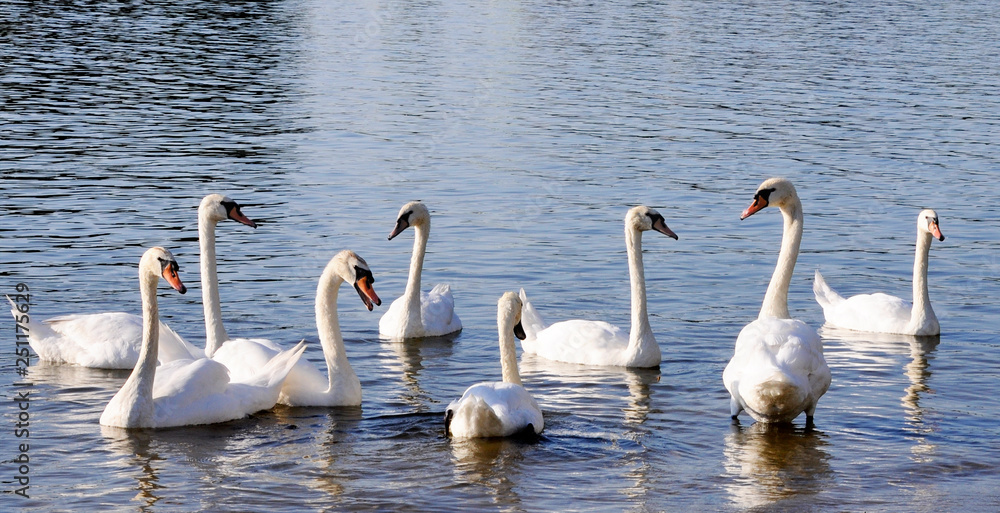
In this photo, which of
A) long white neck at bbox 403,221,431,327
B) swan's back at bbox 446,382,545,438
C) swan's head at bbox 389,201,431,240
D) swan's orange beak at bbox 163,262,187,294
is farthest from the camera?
swan's head at bbox 389,201,431,240

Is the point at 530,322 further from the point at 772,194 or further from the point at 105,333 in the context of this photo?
the point at 105,333

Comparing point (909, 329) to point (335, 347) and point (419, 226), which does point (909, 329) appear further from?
point (335, 347)

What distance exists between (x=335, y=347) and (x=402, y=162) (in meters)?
12.2

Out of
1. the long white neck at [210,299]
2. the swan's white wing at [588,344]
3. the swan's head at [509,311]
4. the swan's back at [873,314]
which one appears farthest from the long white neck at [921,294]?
the long white neck at [210,299]

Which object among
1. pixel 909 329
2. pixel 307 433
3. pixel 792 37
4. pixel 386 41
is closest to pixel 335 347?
pixel 307 433

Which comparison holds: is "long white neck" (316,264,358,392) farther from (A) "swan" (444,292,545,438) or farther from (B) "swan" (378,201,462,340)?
(B) "swan" (378,201,462,340)

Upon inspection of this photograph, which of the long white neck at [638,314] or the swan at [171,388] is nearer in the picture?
the swan at [171,388]

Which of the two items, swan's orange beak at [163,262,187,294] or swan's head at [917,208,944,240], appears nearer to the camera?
swan's orange beak at [163,262,187,294]

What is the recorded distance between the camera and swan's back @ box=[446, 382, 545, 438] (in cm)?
916

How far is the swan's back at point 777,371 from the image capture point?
9.42 meters

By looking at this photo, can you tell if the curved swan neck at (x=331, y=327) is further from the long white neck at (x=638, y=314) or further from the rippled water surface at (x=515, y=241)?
the long white neck at (x=638, y=314)

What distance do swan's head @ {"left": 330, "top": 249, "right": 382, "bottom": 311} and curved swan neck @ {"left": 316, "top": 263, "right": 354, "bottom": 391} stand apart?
0.62 feet

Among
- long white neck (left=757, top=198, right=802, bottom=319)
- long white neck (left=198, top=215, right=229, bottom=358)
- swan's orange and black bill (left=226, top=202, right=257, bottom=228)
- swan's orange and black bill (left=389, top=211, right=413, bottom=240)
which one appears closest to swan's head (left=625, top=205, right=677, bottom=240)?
long white neck (left=757, top=198, right=802, bottom=319)
